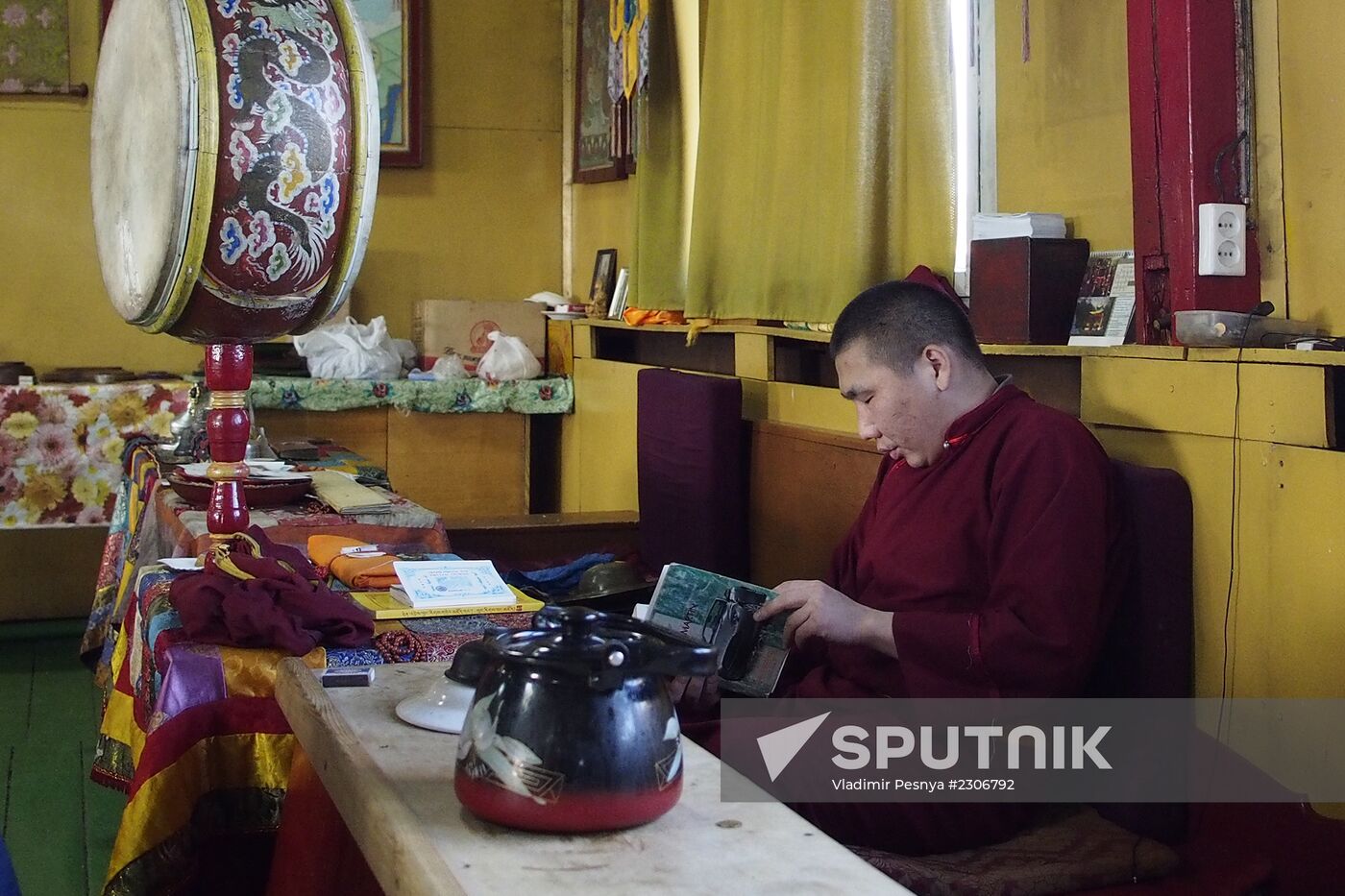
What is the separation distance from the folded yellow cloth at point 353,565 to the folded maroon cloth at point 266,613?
178 millimetres

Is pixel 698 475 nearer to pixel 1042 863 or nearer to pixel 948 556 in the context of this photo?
pixel 948 556

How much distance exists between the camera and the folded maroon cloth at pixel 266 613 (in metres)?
1.59

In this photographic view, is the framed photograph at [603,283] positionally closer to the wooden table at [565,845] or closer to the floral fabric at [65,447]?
the floral fabric at [65,447]

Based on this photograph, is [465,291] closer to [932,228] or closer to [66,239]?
[66,239]

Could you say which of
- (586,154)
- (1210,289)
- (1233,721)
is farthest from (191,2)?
(586,154)

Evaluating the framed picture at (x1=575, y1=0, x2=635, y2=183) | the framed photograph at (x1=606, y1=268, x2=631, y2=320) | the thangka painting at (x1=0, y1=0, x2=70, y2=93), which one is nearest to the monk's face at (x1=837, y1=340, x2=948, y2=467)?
the framed photograph at (x1=606, y1=268, x2=631, y2=320)

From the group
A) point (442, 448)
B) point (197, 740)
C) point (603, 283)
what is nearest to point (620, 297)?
point (603, 283)

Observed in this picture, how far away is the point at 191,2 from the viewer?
171 centimetres

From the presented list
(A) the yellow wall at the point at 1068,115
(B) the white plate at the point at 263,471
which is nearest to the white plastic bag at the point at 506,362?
(B) the white plate at the point at 263,471

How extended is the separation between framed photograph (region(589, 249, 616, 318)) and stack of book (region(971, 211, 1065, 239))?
8.66 feet

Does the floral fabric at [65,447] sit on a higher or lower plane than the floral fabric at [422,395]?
lower

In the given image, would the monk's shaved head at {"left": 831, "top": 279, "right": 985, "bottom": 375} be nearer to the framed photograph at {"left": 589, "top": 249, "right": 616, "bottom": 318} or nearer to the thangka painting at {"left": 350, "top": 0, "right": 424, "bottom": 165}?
the framed photograph at {"left": 589, "top": 249, "right": 616, "bottom": 318}

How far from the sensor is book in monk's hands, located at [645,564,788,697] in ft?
6.56

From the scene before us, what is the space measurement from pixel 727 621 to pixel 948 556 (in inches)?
13.8
